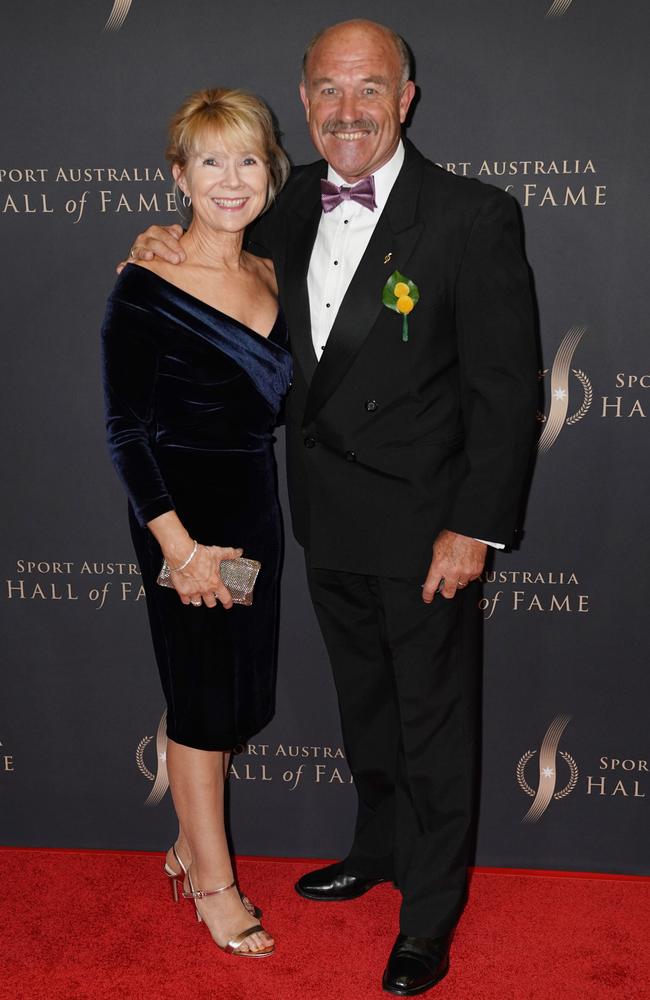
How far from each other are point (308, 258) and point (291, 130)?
1.48 feet

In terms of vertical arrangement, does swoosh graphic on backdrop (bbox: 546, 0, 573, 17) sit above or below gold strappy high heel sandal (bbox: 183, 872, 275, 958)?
above

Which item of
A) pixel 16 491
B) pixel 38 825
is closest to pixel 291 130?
pixel 16 491

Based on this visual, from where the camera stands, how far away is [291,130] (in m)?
2.55

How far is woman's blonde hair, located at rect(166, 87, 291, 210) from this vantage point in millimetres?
2164

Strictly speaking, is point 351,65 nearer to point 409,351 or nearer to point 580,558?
point 409,351

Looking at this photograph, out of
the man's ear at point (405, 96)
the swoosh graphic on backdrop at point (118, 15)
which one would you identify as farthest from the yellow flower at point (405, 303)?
the swoosh graphic on backdrop at point (118, 15)

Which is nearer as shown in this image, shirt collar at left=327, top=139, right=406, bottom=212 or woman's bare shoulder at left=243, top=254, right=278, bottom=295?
shirt collar at left=327, top=139, right=406, bottom=212

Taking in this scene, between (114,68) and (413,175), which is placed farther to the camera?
(114,68)

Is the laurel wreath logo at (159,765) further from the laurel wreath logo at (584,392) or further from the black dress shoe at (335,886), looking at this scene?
the laurel wreath logo at (584,392)

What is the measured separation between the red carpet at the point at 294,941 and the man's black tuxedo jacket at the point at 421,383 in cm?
95

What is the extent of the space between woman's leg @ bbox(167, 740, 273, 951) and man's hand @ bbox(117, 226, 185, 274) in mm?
1115

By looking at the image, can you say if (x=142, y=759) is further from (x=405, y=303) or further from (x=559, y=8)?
(x=559, y=8)

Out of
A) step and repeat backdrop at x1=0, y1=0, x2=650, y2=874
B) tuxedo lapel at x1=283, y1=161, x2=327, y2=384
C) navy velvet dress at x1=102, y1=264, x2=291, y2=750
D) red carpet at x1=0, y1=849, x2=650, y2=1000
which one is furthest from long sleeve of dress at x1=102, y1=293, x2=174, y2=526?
red carpet at x1=0, y1=849, x2=650, y2=1000

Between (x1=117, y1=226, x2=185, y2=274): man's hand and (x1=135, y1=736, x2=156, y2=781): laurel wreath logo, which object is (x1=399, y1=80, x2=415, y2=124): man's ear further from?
(x1=135, y1=736, x2=156, y2=781): laurel wreath logo
